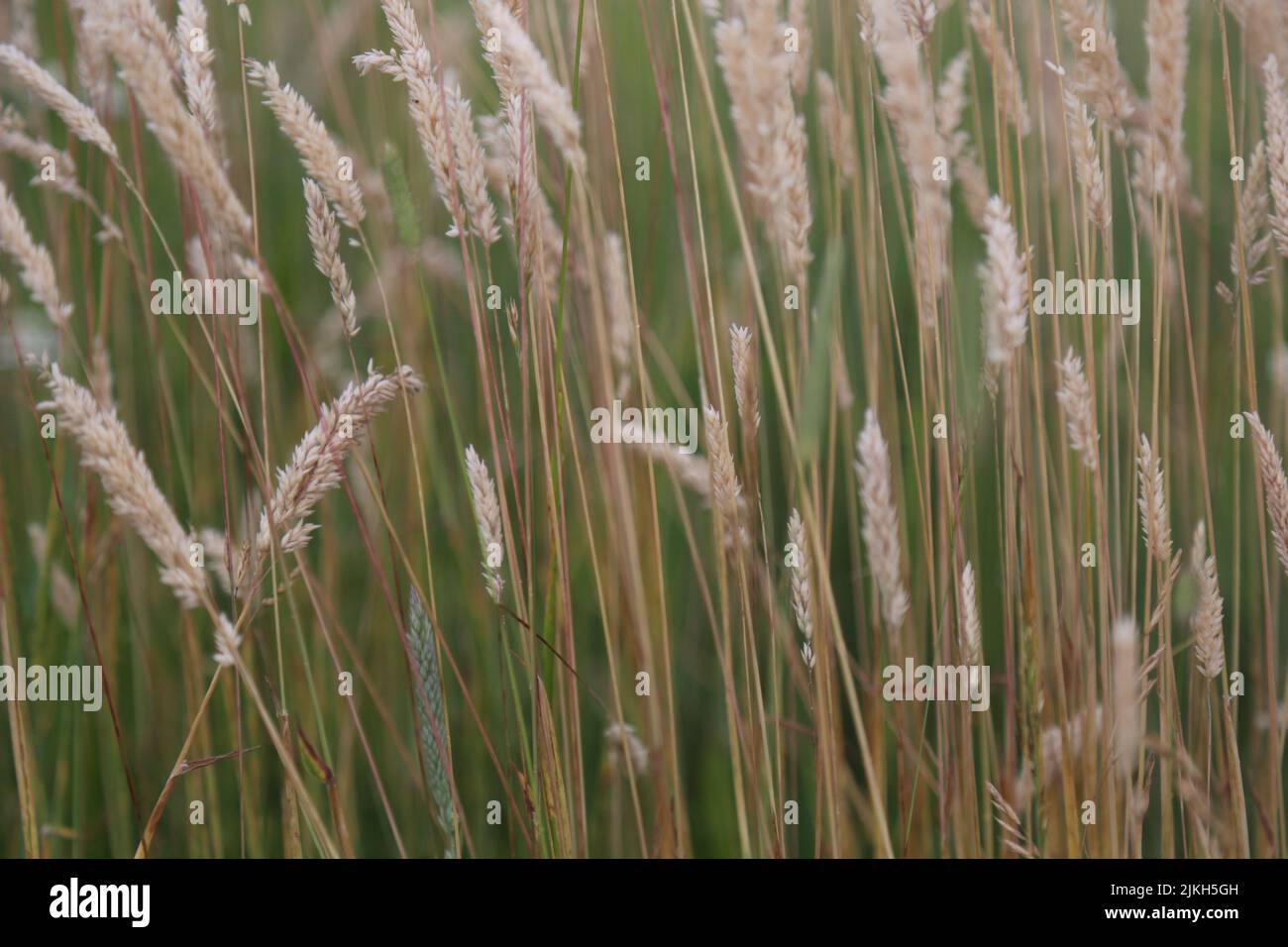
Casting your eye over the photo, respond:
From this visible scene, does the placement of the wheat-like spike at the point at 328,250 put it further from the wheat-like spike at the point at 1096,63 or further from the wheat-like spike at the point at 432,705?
the wheat-like spike at the point at 1096,63

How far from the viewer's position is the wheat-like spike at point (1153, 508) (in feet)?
3.07

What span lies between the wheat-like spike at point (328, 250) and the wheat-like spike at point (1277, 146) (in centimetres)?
94

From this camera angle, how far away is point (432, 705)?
0.90m

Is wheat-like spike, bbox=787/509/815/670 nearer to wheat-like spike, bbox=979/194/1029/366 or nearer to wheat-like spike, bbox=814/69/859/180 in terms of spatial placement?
wheat-like spike, bbox=979/194/1029/366

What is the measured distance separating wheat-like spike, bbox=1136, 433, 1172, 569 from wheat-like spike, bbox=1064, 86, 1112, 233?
0.23 meters

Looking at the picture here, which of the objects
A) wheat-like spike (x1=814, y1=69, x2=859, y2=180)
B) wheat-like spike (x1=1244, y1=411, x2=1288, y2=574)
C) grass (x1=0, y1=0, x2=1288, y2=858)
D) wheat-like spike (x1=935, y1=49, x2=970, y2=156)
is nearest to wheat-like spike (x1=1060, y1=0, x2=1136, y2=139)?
grass (x1=0, y1=0, x2=1288, y2=858)

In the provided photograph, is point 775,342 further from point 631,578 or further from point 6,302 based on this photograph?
point 6,302

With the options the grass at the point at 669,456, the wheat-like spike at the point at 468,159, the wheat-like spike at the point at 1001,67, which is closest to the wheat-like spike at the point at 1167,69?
the grass at the point at 669,456

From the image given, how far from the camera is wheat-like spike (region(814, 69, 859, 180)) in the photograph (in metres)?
1.04

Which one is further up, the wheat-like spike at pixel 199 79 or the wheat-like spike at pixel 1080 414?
the wheat-like spike at pixel 199 79
